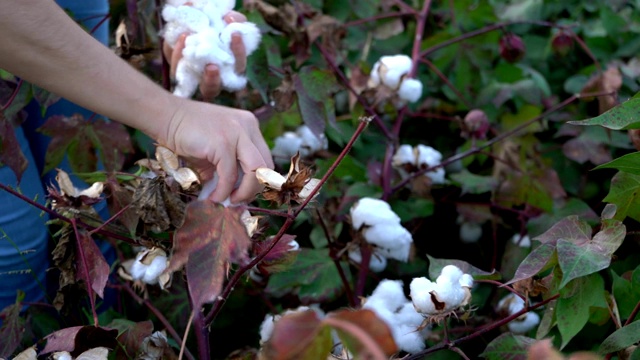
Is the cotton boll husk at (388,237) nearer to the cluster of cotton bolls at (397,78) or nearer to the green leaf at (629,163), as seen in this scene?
the cluster of cotton bolls at (397,78)

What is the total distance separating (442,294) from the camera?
0.85 meters

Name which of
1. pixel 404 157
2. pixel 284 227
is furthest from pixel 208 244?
pixel 404 157

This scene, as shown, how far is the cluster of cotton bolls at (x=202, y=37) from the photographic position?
1034mm

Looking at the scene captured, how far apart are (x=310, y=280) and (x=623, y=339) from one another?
559 millimetres

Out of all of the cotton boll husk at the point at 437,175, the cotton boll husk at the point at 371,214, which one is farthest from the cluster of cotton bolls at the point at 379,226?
the cotton boll husk at the point at 437,175

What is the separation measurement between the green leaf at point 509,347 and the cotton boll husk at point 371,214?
0.32 meters

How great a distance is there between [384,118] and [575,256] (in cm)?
98

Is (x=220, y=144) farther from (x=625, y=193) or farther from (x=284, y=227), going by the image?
(x=625, y=193)

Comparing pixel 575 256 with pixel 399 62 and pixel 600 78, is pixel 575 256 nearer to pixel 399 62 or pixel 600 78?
pixel 399 62

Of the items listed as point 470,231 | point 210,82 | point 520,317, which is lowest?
point 470,231

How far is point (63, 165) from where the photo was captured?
4.83 ft

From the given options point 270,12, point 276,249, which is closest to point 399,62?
point 270,12

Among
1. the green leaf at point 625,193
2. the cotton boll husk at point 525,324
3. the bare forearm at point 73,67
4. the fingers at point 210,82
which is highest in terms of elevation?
the bare forearm at point 73,67

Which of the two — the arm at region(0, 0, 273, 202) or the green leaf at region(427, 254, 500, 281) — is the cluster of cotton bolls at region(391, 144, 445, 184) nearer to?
the green leaf at region(427, 254, 500, 281)
